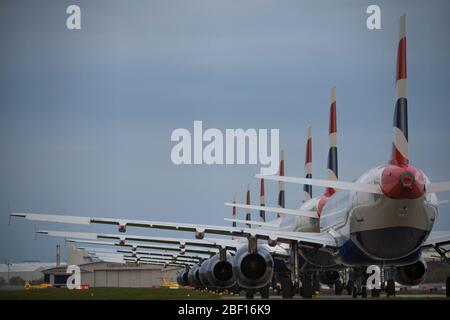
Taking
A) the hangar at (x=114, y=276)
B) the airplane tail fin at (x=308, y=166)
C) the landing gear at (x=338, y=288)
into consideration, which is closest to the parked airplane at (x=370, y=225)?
the landing gear at (x=338, y=288)

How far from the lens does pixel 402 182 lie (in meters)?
36.9

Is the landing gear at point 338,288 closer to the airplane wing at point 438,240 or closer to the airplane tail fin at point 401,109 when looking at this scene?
the airplane wing at point 438,240

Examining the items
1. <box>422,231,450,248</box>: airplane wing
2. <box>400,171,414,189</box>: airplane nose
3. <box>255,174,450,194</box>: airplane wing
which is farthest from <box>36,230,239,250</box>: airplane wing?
<box>400,171,414,189</box>: airplane nose

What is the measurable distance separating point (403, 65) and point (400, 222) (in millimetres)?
6889

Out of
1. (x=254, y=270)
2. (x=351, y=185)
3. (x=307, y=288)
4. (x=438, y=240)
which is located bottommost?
(x=307, y=288)

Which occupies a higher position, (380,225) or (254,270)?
(380,225)

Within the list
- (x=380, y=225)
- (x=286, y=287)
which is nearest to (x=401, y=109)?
(x=380, y=225)

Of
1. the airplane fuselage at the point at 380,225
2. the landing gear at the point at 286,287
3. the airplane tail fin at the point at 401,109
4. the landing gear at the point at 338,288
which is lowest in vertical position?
the landing gear at the point at 338,288

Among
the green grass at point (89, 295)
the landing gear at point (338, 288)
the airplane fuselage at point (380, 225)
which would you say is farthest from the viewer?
the landing gear at point (338, 288)

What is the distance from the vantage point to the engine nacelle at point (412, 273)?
161 feet

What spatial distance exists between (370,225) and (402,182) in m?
3.85

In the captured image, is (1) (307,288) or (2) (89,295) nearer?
(1) (307,288)

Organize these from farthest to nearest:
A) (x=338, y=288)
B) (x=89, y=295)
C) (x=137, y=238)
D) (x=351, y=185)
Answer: (x=338, y=288), (x=137, y=238), (x=89, y=295), (x=351, y=185)

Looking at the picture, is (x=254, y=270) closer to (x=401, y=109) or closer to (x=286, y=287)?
(x=286, y=287)
